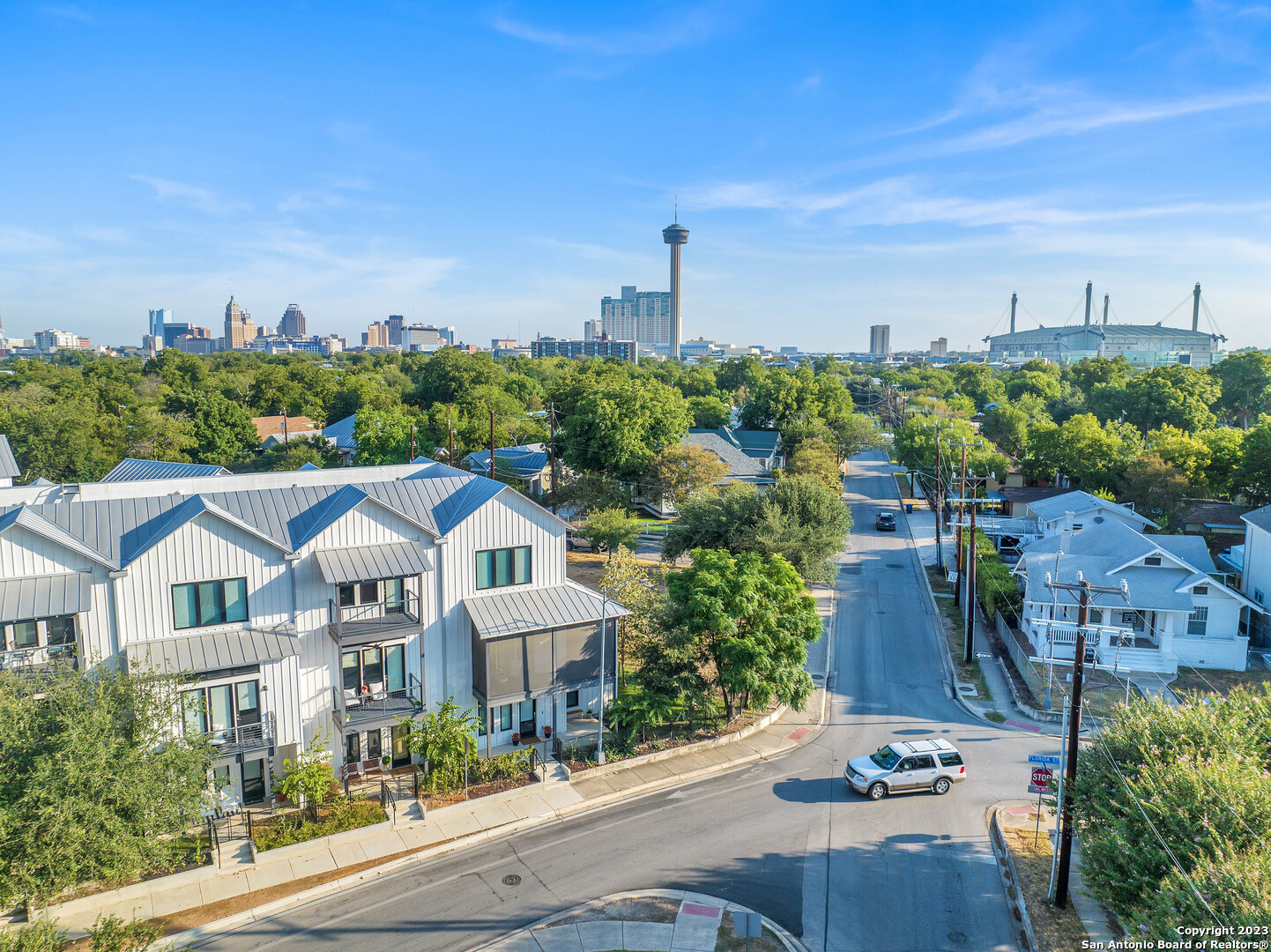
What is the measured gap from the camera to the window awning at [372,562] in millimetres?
24094

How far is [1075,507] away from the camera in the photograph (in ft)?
171

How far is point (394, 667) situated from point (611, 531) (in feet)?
79.6

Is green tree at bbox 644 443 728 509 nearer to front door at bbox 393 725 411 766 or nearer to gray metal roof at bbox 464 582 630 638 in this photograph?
gray metal roof at bbox 464 582 630 638

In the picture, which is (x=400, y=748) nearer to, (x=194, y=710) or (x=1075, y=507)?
(x=194, y=710)

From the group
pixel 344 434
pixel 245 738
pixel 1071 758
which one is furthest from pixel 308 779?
pixel 344 434

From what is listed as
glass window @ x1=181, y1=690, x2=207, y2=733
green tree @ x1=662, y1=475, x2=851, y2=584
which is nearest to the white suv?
green tree @ x1=662, y1=475, x2=851, y2=584

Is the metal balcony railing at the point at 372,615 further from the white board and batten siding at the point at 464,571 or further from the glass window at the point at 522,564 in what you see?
the glass window at the point at 522,564

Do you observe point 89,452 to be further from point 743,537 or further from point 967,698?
point 967,698

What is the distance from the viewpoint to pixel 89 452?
72.6 m

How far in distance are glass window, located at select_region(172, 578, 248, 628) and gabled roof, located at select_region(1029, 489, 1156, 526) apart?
160 ft

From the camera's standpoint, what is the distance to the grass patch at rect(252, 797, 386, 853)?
2148cm

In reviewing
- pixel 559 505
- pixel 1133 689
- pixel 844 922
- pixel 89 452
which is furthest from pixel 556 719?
pixel 89 452

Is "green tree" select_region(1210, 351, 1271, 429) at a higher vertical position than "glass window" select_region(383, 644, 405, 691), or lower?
higher

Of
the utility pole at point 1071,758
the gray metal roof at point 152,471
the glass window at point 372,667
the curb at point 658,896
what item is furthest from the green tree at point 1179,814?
the gray metal roof at point 152,471
